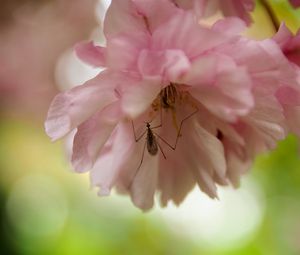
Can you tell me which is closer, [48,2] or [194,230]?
[48,2]

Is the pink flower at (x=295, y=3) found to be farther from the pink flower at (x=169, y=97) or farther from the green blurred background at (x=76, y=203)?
the green blurred background at (x=76, y=203)

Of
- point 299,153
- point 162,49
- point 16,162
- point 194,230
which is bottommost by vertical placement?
point 194,230

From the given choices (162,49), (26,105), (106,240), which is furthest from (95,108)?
(26,105)

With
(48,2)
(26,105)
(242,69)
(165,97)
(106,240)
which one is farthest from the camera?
(26,105)

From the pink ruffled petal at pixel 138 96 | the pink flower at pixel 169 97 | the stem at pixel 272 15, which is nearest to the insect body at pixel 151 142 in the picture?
the pink flower at pixel 169 97

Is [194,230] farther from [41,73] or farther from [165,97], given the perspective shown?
[165,97]

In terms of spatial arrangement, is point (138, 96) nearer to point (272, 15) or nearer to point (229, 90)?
point (229, 90)
